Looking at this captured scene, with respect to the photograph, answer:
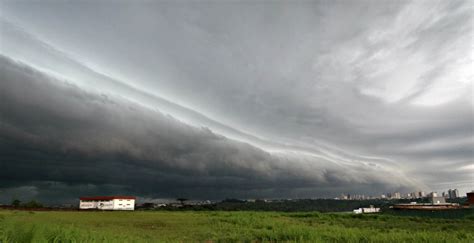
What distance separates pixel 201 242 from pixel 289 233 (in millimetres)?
4690

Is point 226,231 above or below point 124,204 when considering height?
above

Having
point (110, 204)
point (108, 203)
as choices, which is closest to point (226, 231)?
point (110, 204)

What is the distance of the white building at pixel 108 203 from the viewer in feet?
249

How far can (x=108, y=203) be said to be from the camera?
76188 millimetres

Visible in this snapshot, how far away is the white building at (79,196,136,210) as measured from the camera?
75.8 metres

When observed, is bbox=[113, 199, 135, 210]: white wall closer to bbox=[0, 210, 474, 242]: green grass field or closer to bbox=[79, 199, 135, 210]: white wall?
bbox=[79, 199, 135, 210]: white wall

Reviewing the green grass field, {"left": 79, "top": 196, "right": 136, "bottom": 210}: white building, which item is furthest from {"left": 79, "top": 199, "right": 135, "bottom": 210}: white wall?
the green grass field

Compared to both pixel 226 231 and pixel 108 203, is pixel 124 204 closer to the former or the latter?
pixel 108 203

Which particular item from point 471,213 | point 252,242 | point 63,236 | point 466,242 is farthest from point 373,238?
point 471,213

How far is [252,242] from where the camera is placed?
1513 cm

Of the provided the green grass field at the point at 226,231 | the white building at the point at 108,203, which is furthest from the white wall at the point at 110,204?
the green grass field at the point at 226,231

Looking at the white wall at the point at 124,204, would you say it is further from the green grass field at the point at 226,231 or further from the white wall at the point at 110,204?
the green grass field at the point at 226,231

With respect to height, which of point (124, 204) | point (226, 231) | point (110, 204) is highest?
point (226, 231)

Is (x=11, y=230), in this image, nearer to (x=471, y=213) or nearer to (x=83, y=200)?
(x=471, y=213)
